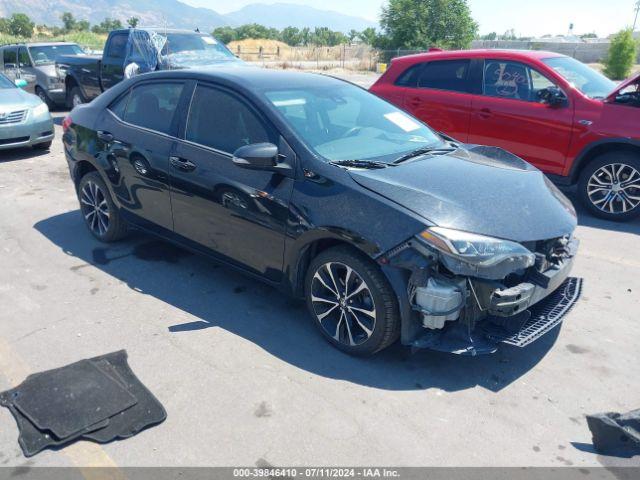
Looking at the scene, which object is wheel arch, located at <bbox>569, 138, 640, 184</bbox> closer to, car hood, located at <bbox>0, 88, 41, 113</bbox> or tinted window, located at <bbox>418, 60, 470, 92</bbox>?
tinted window, located at <bbox>418, 60, 470, 92</bbox>

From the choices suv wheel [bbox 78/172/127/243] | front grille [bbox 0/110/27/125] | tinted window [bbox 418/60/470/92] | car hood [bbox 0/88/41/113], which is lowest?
suv wheel [bbox 78/172/127/243]

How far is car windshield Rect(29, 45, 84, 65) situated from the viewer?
14.6 metres

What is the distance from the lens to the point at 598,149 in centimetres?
650

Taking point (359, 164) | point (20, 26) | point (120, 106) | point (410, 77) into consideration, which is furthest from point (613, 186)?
point (20, 26)

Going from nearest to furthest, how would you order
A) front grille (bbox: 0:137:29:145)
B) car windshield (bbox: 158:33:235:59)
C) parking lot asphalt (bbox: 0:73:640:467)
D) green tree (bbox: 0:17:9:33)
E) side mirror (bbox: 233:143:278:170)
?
parking lot asphalt (bbox: 0:73:640:467) → side mirror (bbox: 233:143:278:170) → front grille (bbox: 0:137:29:145) → car windshield (bbox: 158:33:235:59) → green tree (bbox: 0:17:9:33)

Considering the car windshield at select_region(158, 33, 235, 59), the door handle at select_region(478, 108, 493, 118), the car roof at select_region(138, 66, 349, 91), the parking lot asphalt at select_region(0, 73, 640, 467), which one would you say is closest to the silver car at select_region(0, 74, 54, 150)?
the car windshield at select_region(158, 33, 235, 59)

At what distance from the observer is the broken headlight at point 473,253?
10.2 feet

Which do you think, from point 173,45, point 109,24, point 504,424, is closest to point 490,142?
point 504,424

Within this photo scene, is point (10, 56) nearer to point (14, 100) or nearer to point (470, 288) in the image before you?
point (14, 100)

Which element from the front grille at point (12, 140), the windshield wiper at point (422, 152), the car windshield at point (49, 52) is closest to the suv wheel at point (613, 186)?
the windshield wiper at point (422, 152)

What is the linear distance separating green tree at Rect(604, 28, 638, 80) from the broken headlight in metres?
32.6

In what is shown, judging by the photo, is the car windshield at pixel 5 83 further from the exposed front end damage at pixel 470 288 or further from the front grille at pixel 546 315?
the front grille at pixel 546 315

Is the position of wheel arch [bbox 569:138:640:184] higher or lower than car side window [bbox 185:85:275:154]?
lower

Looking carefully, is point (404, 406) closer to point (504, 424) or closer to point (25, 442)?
point (504, 424)
